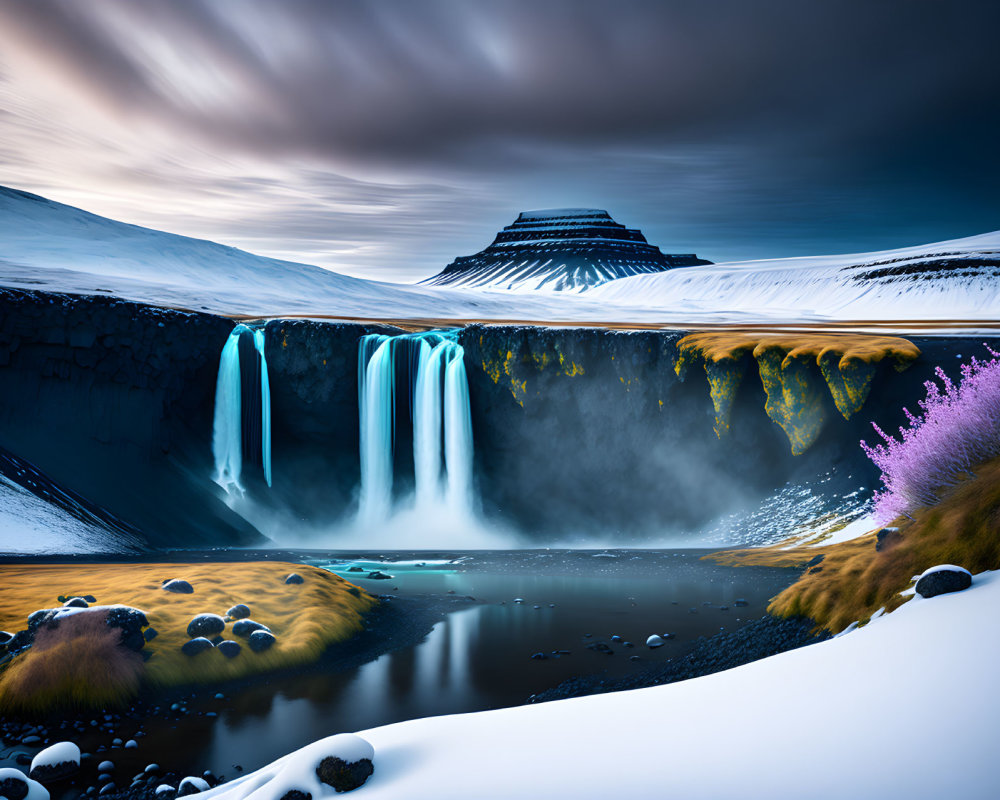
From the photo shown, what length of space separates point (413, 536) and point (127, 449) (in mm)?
14661

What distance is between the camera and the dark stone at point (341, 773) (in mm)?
6184

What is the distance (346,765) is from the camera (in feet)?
20.7

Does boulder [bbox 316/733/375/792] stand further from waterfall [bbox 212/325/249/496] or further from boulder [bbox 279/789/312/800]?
waterfall [bbox 212/325/249/496]

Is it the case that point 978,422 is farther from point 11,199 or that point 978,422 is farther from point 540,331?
point 11,199

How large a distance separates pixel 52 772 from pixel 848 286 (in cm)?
13996

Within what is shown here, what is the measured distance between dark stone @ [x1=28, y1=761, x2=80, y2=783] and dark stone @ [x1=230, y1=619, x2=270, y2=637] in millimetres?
4834

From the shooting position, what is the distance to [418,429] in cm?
3875

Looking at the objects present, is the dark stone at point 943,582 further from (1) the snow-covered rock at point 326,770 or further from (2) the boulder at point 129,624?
(2) the boulder at point 129,624

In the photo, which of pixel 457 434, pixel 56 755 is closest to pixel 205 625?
pixel 56 755

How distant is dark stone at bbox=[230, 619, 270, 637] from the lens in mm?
14539

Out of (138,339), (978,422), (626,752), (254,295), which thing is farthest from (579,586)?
(254,295)

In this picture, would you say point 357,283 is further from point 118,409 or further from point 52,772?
point 52,772

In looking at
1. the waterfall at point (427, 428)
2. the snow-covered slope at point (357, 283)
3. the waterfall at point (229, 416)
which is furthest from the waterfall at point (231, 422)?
the snow-covered slope at point (357, 283)

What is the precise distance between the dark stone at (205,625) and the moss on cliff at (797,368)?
25523 millimetres
